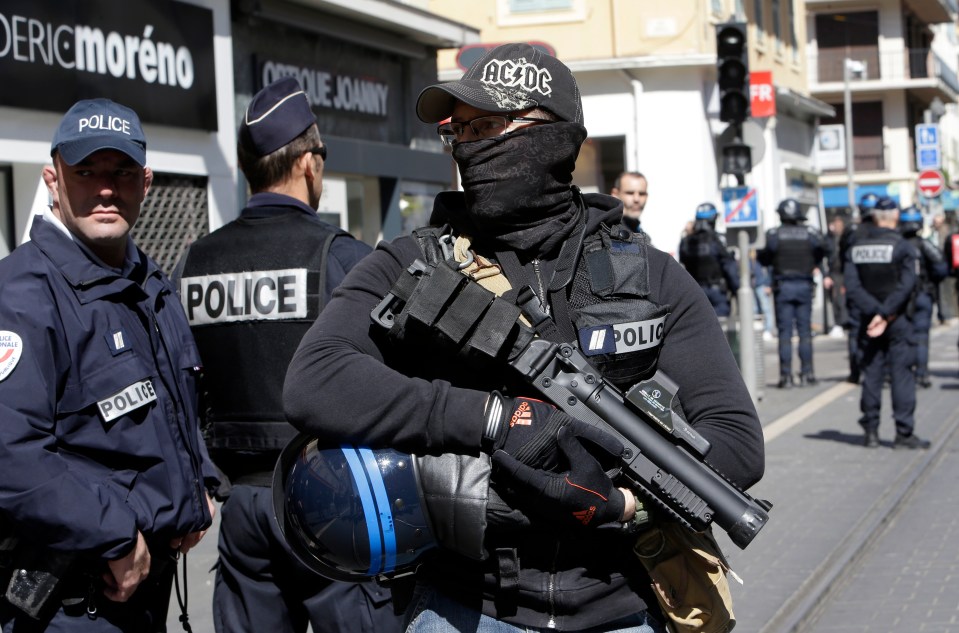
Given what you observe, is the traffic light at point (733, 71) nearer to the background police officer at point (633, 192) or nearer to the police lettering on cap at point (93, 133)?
the background police officer at point (633, 192)

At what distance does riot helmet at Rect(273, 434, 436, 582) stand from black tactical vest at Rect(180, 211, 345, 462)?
1.38m

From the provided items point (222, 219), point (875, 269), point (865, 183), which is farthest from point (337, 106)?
point (865, 183)

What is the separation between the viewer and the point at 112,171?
343 centimetres

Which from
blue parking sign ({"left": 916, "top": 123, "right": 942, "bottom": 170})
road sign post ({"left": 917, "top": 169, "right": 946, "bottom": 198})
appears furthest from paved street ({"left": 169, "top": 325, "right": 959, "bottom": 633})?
blue parking sign ({"left": 916, "top": 123, "right": 942, "bottom": 170})

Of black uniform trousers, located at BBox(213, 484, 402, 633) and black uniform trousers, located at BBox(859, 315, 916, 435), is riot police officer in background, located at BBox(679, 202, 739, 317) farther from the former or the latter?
black uniform trousers, located at BBox(213, 484, 402, 633)

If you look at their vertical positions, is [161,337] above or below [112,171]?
Result: below

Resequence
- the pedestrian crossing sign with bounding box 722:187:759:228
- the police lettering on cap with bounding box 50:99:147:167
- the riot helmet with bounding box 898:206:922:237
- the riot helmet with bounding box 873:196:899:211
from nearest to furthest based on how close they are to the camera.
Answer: the police lettering on cap with bounding box 50:99:147:167 < the riot helmet with bounding box 873:196:899:211 < the pedestrian crossing sign with bounding box 722:187:759:228 < the riot helmet with bounding box 898:206:922:237

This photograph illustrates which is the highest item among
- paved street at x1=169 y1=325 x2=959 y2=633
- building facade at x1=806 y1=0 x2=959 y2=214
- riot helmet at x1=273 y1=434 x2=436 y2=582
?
building facade at x1=806 y1=0 x2=959 y2=214

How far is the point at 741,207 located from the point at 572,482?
449 inches

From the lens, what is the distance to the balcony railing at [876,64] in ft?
174

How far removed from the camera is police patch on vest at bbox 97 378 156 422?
3154 mm

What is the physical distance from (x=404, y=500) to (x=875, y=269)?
31.3 feet

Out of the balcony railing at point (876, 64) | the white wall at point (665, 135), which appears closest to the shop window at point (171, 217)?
the white wall at point (665, 135)

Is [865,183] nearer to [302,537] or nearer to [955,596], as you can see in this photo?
[955,596]
